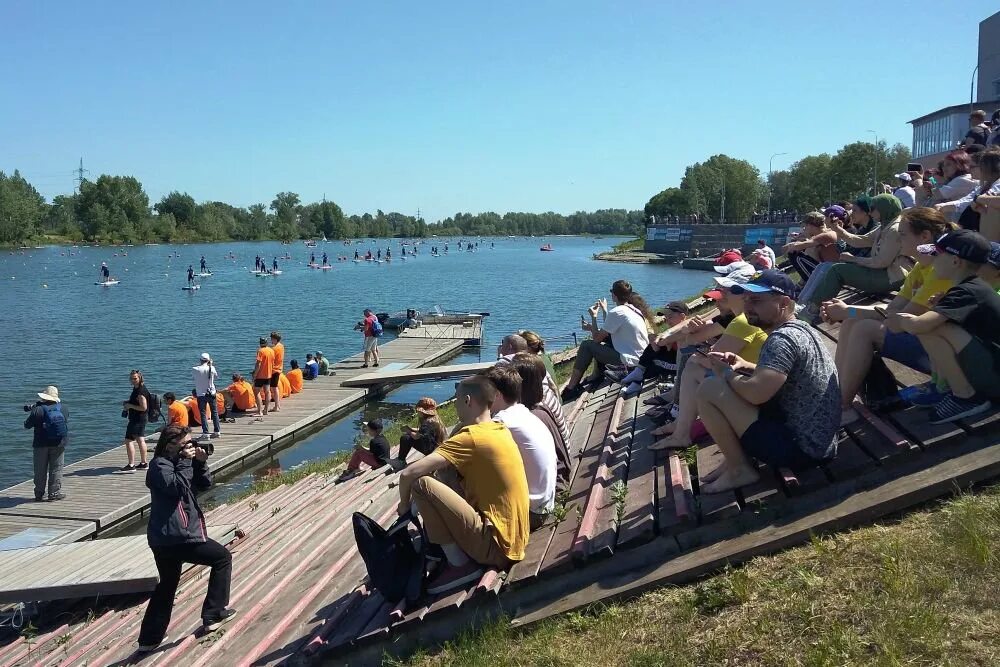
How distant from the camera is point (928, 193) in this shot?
12.8 m

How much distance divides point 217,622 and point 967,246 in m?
6.09

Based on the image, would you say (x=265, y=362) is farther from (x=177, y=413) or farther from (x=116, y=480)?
(x=116, y=480)

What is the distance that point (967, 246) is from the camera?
5348 mm

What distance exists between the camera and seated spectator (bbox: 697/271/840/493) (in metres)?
4.89

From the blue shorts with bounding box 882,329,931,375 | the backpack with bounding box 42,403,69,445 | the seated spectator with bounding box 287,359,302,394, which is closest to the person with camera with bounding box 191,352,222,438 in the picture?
the backpack with bounding box 42,403,69,445

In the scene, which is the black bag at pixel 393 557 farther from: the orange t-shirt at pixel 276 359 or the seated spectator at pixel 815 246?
the orange t-shirt at pixel 276 359

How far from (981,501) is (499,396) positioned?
291 cm

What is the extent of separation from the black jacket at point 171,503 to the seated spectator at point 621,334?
6.33m

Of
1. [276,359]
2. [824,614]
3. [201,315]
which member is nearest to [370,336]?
[276,359]

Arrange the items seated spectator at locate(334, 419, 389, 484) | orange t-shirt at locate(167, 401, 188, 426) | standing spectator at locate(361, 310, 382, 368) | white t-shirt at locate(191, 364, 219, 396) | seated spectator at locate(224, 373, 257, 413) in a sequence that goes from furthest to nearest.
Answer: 1. standing spectator at locate(361, 310, 382, 368)
2. seated spectator at locate(224, 373, 257, 413)
3. white t-shirt at locate(191, 364, 219, 396)
4. orange t-shirt at locate(167, 401, 188, 426)
5. seated spectator at locate(334, 419, 389, 484)

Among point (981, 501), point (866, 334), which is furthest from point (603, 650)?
point (866, 334)

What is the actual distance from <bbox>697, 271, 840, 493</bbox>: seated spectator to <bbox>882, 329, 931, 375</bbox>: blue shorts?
4.34 ft

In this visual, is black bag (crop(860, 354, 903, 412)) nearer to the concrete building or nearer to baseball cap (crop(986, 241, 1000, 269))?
baseball cap (crop(986, 241, 1000, 269))

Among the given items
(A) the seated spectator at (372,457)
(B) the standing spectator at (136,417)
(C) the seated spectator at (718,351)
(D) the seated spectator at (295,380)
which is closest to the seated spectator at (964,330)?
(C) the seated spectator at (718,351)
